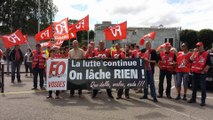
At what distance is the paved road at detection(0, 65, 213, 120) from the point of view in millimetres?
7312

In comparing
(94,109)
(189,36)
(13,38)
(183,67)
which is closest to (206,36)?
(189,36)

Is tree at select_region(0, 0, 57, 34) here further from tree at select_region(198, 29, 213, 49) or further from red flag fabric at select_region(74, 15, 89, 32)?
tree at select_region(198, 29, 213, 49)

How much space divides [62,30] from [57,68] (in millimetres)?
4607

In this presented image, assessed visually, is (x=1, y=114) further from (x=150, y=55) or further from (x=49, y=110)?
(x=150, y=55)

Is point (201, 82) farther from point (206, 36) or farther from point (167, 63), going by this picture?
point (206, 36)

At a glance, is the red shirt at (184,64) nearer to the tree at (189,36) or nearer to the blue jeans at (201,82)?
the blue jeans at (201,82)

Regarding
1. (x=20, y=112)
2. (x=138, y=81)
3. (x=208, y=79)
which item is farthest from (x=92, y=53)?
(x=208, y=79)

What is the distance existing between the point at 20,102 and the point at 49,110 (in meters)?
1.51

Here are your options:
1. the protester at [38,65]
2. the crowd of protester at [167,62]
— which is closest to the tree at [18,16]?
the protester at [38,65]

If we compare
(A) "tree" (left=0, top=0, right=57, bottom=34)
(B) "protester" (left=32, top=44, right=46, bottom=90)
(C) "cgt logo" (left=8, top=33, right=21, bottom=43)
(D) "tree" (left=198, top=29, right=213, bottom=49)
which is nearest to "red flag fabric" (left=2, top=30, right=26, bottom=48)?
(C) "cgt logo" (left=8, top=33, right=21, bottom=43)

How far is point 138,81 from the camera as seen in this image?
9.88 metres

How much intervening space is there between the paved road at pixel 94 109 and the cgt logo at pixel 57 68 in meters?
0.85

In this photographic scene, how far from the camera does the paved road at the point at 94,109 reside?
7.31 metres

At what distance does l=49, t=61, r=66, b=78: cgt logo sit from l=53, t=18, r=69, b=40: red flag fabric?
4.24m
